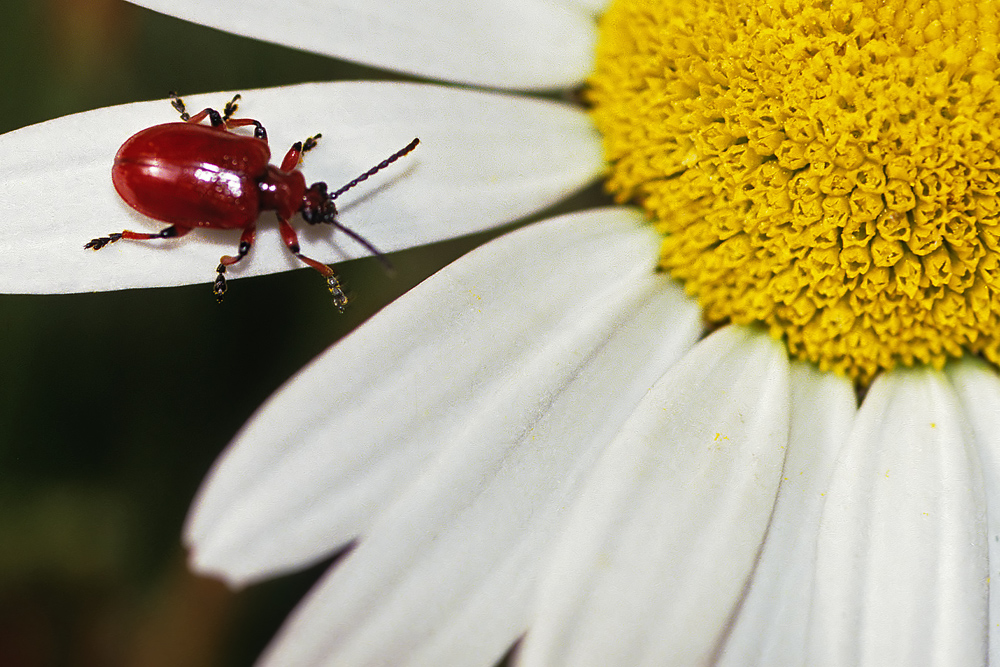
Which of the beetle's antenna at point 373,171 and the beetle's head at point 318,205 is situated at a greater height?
the beetle's antenna at point 373,171

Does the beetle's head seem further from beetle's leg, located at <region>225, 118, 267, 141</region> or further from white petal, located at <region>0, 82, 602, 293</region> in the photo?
beetle's leg, located at <region>225, 118, 267, 141</region>

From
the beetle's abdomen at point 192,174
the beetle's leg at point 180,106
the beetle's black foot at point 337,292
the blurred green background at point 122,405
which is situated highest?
the beetle's leg at point 180,106

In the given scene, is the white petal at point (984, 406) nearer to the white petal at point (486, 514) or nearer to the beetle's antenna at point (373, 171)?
the white petal at point (486, 514)

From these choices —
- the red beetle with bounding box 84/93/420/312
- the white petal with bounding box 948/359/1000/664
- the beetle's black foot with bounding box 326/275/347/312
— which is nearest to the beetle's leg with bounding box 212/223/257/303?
the red beetle with bounding box 84/93/420/312

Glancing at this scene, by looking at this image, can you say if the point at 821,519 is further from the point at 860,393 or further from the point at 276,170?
the point at 276,170

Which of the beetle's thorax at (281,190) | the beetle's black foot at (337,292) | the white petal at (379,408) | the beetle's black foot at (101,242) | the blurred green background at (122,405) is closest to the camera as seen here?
Result: the white petal at (379,408)

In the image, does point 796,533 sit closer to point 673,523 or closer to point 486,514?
point 673,523

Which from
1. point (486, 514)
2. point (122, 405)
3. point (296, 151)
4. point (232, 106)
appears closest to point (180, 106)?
point (232, 106)

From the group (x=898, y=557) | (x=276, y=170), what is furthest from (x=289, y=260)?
(x=898, y=557)

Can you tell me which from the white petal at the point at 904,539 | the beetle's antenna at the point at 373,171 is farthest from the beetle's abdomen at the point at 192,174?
the white petal at the point at 904,539
